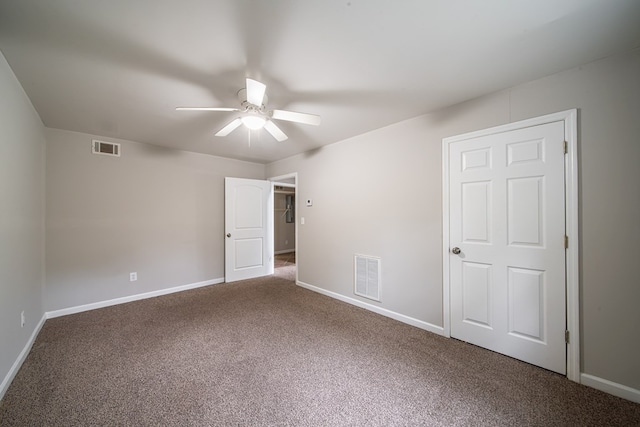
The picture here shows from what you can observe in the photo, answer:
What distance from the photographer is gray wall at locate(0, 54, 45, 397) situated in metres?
1.73

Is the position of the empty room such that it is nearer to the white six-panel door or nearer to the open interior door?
the white six-panel door

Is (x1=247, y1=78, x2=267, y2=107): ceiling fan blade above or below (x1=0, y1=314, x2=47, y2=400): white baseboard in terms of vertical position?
above

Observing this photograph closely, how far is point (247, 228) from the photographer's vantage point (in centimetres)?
469

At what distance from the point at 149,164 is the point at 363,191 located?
10.7 ft

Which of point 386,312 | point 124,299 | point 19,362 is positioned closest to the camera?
point 19,362

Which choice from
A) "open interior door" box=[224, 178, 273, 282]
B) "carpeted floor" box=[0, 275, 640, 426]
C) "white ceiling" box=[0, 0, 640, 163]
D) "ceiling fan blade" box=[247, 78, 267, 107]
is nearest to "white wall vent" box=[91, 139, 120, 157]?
"white ceiling" box=[0, 0, 640, 163]

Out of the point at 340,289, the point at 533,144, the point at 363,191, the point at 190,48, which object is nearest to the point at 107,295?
the point at 340,289

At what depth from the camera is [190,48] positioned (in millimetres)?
1575

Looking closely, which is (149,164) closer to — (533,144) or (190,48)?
(190,48)

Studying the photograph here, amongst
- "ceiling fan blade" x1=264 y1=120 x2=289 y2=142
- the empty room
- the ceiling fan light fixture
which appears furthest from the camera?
"ceiling fan blade" x1=264 y1=120 x2=289 y2=142

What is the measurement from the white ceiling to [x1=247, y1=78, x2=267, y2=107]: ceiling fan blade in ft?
0.71

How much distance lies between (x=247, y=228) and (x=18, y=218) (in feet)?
9.52

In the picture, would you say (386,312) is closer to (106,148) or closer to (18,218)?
(18,218)

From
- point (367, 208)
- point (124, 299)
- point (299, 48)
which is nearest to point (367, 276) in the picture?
point (367, 208)
